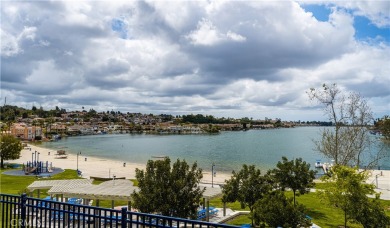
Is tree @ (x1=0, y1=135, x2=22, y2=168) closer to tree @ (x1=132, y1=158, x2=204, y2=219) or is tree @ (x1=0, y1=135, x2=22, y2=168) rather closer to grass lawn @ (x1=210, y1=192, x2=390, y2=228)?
grass lawn @ (x1=210, y1=192, x2=390, y2=228)

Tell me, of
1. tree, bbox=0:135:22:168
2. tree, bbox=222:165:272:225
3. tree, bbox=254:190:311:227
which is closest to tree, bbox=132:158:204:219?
tree, bbox=254:190:311:227

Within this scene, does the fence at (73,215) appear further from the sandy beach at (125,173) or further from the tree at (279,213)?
the sandy beach at (125,173)

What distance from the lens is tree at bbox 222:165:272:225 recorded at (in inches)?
733

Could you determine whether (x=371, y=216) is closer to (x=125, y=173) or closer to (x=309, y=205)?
(x=309, y=205)

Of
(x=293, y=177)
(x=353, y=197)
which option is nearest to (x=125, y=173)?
(x=293, y=177)

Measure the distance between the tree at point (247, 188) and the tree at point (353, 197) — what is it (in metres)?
3.57

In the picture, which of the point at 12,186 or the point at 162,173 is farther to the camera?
the point at 12,186

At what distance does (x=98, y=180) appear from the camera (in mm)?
41500

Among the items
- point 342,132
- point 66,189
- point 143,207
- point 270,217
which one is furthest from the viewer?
point 342,132

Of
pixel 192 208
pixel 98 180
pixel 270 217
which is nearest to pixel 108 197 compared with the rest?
pixel 192 208

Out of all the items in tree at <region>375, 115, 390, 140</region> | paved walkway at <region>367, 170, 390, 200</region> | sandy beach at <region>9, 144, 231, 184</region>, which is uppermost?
tree at <region>375, 115, 390, 140</region>

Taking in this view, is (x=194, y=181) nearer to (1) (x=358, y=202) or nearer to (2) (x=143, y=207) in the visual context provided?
(2) (x=143, y=207)

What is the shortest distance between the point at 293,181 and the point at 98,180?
26916 millimetres

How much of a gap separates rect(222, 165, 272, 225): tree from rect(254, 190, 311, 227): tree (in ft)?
13.7
